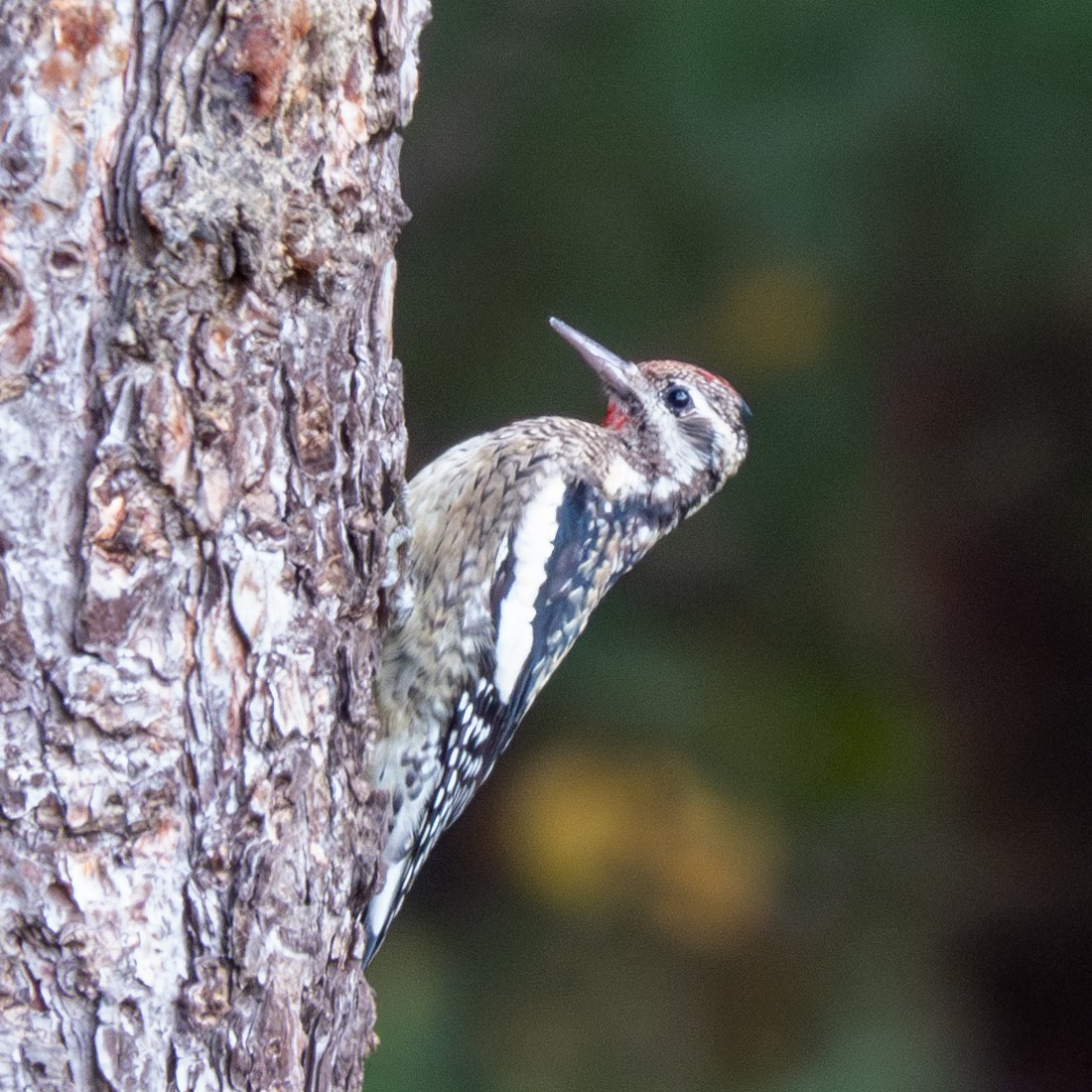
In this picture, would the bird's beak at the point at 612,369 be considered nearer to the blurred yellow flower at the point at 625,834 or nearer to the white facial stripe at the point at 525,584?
the white facial stripe at the point at 525,584

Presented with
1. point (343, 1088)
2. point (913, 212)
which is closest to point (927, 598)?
point (913, 212)

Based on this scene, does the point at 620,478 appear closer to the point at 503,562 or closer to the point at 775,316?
the point at 503,562

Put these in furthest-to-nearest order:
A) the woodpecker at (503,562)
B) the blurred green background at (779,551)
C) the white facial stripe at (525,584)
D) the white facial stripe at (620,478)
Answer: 1. the blurred green background at (779,551)
2. the white facial stripe at (620,478)
3. the white facial stripe at (525,584)
4. the woodpecker at (503,562)

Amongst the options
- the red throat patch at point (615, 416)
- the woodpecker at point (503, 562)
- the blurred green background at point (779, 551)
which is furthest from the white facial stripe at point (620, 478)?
the blurred green background at point (779, 551)

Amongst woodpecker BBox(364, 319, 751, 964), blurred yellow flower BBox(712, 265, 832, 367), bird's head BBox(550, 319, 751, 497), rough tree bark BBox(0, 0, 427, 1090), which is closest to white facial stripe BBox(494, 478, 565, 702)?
woodpecker BBox(364, 319, 751, 964)

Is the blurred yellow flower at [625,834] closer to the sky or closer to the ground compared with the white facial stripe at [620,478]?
closer to the ground

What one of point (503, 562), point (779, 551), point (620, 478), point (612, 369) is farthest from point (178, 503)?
point (779, 551)

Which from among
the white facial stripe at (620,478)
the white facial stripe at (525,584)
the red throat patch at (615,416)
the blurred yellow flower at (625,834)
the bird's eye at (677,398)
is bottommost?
the blurred yellow flower at (625,834)
